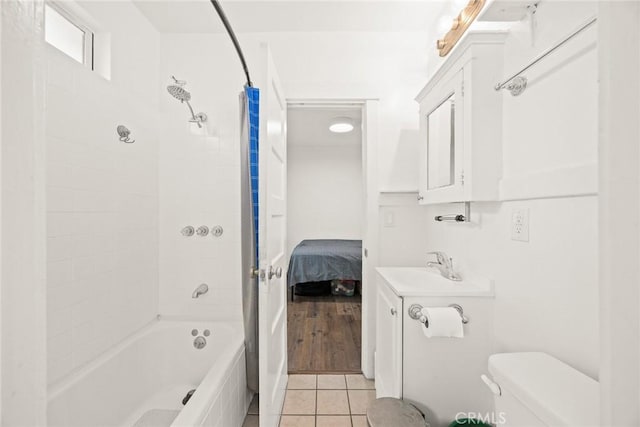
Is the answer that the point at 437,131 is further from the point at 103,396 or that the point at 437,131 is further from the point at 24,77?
the point at 103,396

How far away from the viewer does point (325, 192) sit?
5621 millimetres

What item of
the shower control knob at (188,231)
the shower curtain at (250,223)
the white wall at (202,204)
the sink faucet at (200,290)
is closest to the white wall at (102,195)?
the white wall at (202,204)

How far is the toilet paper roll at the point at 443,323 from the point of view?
122 centimetres

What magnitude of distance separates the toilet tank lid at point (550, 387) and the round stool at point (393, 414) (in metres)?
0.46

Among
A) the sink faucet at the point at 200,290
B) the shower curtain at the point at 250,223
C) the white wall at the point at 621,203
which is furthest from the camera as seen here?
the sink faucet at the point at 200,290

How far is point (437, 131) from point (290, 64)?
116 centimetres

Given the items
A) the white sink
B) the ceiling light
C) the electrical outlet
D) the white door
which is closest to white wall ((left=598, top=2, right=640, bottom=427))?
the electrical outlet

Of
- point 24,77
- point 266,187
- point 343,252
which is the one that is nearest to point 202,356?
point 266,187

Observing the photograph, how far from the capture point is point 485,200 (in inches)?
51.6

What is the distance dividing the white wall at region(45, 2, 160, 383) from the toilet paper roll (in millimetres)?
1610

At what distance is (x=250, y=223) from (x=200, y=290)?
65 cm

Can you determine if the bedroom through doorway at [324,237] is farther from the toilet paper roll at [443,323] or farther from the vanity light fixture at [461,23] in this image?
the toilet paper roll at [443,323]

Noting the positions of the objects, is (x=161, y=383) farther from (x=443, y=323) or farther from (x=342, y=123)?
(x=342, y=123)

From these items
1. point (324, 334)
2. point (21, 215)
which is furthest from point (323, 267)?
point (21, 215)
